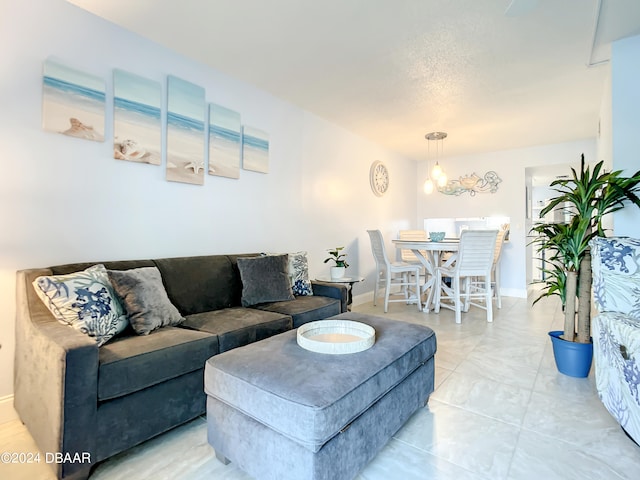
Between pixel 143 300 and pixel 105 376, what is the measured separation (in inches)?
20.8

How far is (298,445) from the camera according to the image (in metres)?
1.10

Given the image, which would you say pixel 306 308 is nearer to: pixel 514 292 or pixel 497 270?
pixel 497 270

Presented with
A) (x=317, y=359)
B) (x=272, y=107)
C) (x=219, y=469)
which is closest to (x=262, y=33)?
(x=272, y=107)

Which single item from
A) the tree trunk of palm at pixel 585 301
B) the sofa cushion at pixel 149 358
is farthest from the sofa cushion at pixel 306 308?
the tree trunk of palm at pixel 585 301

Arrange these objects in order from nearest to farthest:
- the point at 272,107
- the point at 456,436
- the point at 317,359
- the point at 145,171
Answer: the point at 317,359 < the point at 456,436 < the point at 145,171 < the point at 272,107

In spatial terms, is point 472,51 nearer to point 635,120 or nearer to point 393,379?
point 635,120

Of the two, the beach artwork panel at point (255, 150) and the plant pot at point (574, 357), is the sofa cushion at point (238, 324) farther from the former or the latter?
the plant pot at point (574, 357)

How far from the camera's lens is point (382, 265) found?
14.3 ft

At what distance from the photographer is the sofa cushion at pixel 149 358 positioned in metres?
1.33

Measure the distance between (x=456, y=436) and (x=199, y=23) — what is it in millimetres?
2853

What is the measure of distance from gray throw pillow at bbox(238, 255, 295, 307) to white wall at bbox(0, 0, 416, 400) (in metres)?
0.40

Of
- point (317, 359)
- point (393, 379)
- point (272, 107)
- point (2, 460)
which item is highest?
point (272, 107)

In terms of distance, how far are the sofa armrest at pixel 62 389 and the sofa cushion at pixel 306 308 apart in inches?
48.1

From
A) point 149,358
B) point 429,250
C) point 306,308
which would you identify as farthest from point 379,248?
point 149,358
